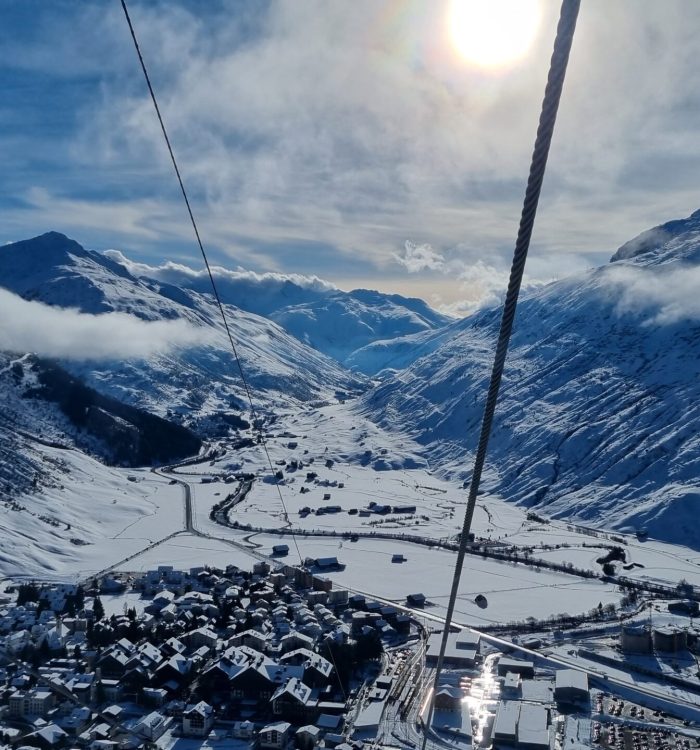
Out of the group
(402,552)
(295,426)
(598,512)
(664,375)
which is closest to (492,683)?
(402,552)

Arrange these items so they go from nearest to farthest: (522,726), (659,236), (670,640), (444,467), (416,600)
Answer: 1. (522,726)
2. (670,640)
3. (416,600)
4. (444,467)
5. (659,236)

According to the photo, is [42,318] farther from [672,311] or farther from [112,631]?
[112,631]

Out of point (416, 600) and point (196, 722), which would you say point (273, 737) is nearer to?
point (196, 722)

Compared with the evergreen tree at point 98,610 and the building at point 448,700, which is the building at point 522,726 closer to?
the building at point 448,700

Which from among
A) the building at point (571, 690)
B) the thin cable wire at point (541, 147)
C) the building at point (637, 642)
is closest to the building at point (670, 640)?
the building at point (637, 642)

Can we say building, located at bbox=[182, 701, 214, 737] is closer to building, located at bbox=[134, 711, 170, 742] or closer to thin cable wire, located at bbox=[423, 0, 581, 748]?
building, located at bbox=[134, 711, 170, 742]

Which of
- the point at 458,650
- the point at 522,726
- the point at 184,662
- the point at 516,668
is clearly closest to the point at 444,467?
the point at 458,650
